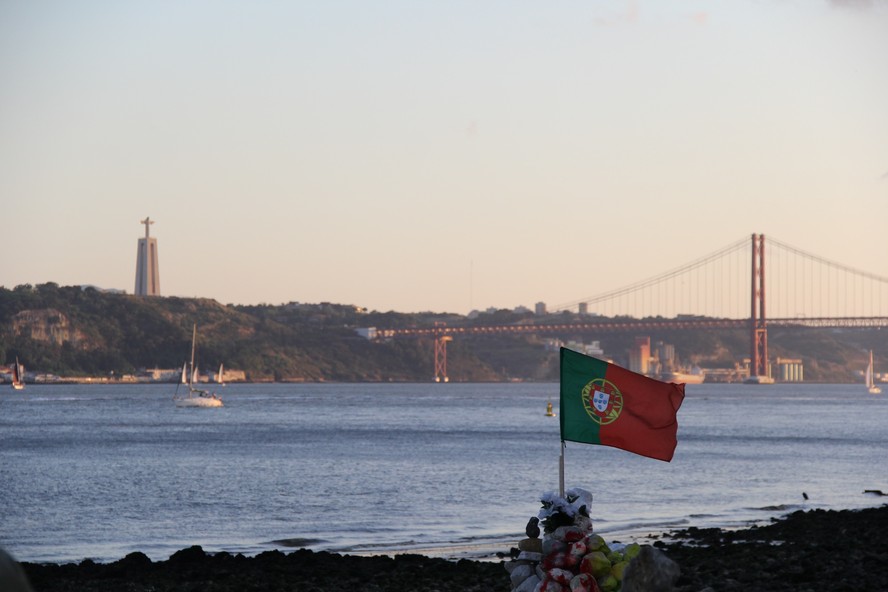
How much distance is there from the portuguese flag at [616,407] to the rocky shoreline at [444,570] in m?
5.23

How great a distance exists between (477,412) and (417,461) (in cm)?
5288

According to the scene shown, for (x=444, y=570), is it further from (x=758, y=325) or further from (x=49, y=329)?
(x=49, y=329)

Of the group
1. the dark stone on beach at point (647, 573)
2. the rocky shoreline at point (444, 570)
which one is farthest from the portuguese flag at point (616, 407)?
the rocky shoreline at point (444, 570)

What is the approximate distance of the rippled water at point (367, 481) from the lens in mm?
25953

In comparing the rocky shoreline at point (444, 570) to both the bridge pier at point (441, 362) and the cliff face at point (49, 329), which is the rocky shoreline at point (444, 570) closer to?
the bridge pier at point (441, 362)

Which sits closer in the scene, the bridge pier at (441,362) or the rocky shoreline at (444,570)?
the rocky shoreline at (444,570)

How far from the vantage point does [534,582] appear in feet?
33.0

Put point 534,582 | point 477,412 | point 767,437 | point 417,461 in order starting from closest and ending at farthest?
point 534,582, point 417,461, point 767,437, point 477,412

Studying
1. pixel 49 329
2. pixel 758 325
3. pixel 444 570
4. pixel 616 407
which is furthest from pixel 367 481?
pixel 49 329

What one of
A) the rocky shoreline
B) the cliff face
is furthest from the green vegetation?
the rocky shoreline

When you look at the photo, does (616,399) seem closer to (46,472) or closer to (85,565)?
(85,565)

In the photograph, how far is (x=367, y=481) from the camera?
128 ft

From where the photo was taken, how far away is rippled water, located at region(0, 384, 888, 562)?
85.1 ft

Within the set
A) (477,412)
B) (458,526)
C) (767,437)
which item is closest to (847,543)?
(458,526)
